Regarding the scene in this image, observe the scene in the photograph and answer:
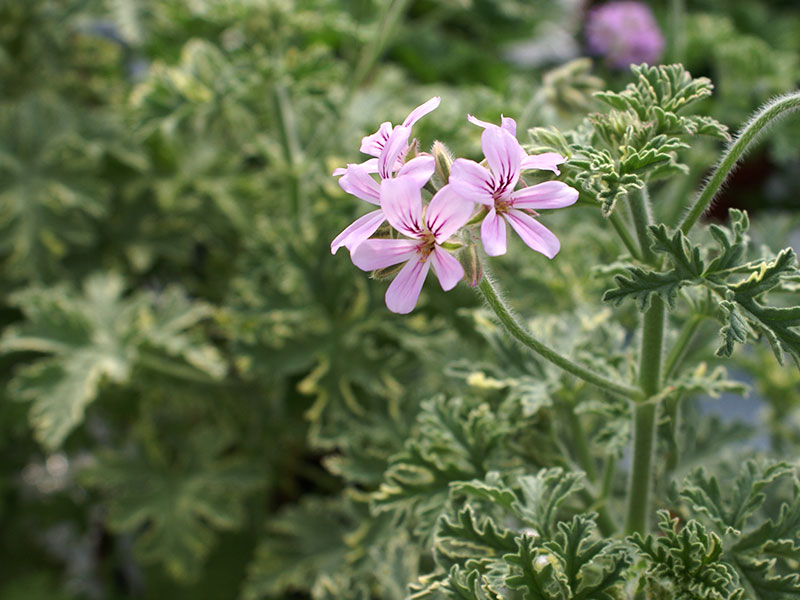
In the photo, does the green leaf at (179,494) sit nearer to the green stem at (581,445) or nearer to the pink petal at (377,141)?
the green stem at (581,445)

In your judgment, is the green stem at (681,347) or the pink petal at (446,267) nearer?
the pink petal at (446,267)

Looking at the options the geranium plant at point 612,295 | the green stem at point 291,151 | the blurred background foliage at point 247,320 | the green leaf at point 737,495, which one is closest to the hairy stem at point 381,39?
the blurred background foliage at point 247,320

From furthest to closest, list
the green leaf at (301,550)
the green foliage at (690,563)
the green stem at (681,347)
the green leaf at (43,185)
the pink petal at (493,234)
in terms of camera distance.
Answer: the green leaf at (43,185)
the green leaf at (301,550)
the green stem at (681,347)
the green foliage at (690,563)
the pink petal at (493,234)

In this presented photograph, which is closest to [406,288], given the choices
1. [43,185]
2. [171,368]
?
[171,368]

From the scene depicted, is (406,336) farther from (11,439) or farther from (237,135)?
(11,439)

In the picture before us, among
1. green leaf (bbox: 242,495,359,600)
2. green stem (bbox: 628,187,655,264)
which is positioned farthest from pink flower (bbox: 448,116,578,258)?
green leaf (bbox: 242,495,359,600)

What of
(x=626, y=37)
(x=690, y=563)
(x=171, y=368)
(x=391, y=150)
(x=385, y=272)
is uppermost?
(x=626, y=37)

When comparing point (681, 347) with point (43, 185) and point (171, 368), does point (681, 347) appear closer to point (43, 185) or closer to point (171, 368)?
point (171, 368)

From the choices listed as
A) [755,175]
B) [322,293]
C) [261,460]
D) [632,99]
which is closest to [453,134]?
[322,293]
